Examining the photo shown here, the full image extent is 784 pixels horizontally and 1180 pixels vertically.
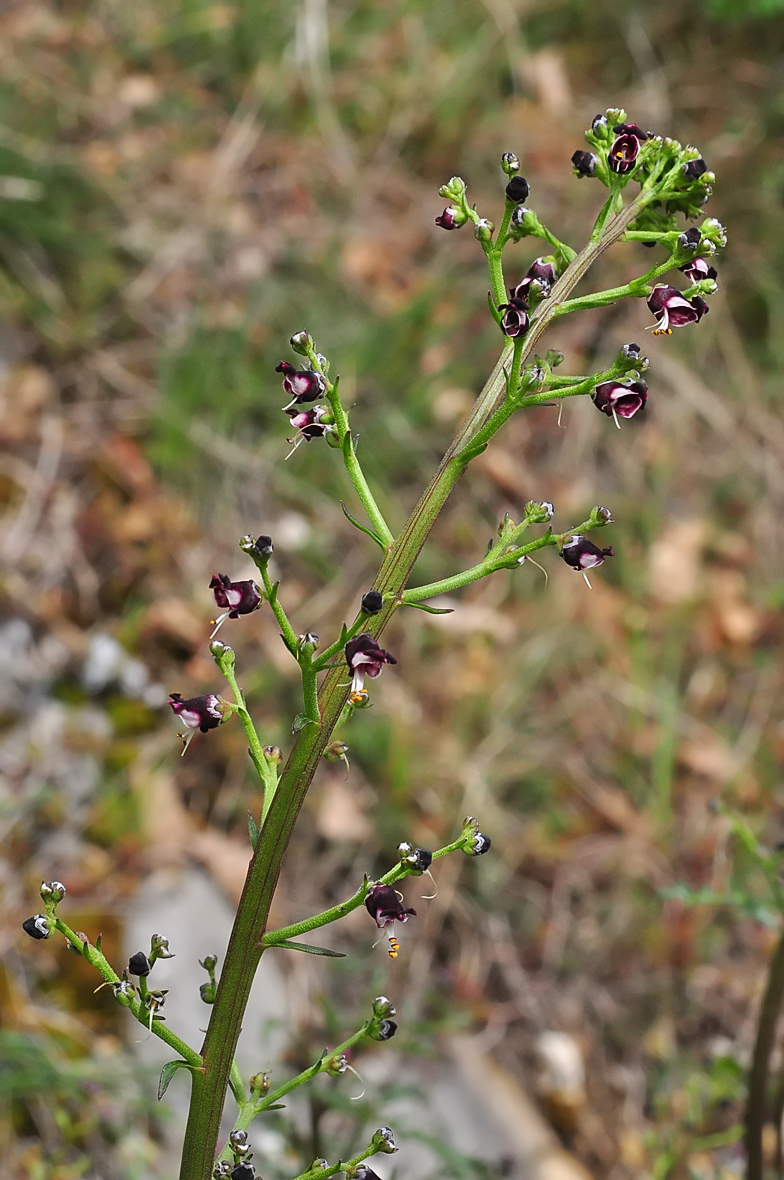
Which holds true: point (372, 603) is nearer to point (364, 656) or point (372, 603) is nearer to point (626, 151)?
point (364, 656)

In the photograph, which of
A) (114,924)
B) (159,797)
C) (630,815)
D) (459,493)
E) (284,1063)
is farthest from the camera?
(459,493)

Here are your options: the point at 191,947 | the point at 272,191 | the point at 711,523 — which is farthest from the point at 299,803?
the point at 272,191

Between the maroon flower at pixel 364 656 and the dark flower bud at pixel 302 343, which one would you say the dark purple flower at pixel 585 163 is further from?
the maroon flower at pixel 364 656

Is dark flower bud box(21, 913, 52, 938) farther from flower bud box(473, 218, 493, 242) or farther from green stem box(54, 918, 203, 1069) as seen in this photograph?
flower bud box(473, 218, 493, 242)

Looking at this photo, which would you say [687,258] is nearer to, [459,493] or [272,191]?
[459,493]

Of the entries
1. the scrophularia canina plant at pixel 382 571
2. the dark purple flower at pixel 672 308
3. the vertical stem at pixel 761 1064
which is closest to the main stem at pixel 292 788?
the scrophularia canina plant at pixel 382 571

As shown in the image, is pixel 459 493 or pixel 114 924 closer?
pixel 114 924

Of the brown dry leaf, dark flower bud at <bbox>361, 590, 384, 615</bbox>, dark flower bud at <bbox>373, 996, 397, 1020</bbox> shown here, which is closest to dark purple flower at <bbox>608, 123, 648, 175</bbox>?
dark flower bud at <bbox>361, 590, 384, 615</bbox>
